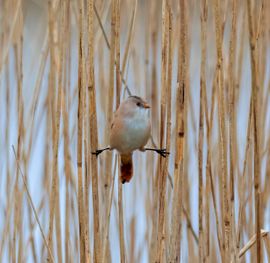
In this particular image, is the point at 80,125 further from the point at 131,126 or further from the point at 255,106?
the point at 255,106

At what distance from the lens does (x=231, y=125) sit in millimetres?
1312

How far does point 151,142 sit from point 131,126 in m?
0.41

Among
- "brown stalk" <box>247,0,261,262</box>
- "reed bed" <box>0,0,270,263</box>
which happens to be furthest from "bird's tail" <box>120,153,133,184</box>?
"brown stalk" <box>247,0,261,262</box>

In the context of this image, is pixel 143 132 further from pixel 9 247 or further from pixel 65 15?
pixel 9 247

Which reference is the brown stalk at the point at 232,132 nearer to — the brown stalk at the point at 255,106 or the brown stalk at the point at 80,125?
the brown stalk at the point at 255,106

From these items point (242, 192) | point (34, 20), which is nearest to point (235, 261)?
point (242, 192)

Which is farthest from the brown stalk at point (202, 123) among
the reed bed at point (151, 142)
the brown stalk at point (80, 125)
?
the brown stalk at point (80, 125)

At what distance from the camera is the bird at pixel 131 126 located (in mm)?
1315

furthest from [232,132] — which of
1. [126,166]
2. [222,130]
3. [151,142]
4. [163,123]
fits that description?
[151,142]

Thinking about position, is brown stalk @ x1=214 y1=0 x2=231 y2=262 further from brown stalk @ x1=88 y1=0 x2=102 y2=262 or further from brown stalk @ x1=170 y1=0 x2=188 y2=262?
brown stalk @ x1=88 y1=0 x2=102 y2=262

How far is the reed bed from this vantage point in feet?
4.15

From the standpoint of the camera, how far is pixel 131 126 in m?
1.32

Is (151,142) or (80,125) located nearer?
(80,125)

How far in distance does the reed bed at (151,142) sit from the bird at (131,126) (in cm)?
4
